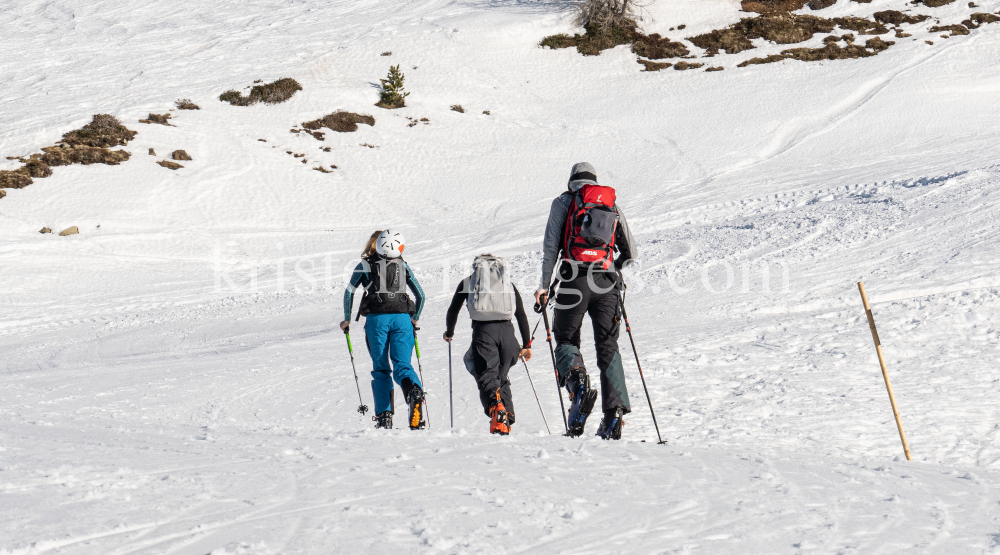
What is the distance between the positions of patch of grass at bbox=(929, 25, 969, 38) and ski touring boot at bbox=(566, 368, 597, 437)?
1215 inches

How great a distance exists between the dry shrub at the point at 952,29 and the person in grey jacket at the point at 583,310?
30617mm

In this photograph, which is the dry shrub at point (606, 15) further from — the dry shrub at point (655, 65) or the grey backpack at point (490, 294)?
the grey backpack at point (490, 294)

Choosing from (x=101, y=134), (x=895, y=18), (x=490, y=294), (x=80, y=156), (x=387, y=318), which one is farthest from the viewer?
(x=895, y=18)

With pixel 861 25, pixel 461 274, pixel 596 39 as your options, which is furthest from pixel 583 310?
pixel 861 25

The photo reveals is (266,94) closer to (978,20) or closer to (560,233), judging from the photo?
(560,233)

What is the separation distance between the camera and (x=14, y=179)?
1888cm

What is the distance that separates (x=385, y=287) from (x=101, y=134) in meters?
19.8

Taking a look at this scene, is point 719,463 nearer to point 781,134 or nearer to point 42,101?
point 781,134

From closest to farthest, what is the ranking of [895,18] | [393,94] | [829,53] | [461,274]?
[461,274]
[393,94]
[829,53]
[895,18]

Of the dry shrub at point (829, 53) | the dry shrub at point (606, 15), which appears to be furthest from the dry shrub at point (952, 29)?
the dry shrub at point (606, 15)

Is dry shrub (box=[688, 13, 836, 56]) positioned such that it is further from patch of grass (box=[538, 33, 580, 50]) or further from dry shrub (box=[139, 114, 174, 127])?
dry shrub (box=[139, 114, 174, 127])

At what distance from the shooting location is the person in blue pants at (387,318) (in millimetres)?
5852

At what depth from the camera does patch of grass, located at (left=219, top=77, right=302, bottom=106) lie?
2664cm

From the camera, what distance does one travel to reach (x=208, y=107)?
1025 inches
